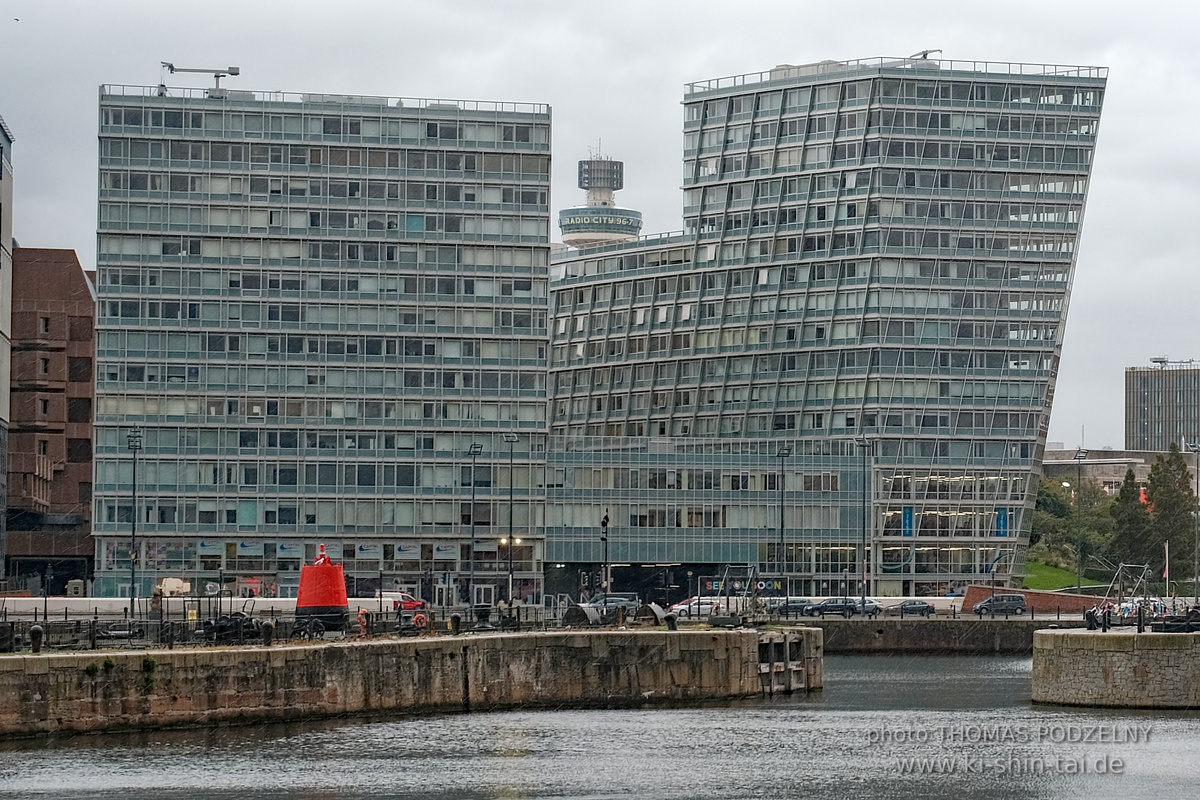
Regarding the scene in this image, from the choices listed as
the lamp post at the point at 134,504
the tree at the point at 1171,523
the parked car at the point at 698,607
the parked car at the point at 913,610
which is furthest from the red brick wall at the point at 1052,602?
the lamp post at the point at 134,504

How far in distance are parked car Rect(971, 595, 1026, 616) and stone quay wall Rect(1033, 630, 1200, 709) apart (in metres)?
64.2

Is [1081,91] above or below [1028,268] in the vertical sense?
above

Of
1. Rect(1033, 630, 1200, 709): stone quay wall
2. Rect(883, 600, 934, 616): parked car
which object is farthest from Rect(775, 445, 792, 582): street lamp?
Rect(1033, 630, 1200, 709): stone quay wall

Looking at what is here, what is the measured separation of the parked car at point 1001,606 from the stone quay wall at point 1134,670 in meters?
64.2

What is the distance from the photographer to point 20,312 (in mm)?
189125

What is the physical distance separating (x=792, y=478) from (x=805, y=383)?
37.2 feet

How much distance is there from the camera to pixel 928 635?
13588cm

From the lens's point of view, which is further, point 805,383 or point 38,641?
point 805,383

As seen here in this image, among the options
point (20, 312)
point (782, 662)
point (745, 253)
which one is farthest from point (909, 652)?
point (20, 312)

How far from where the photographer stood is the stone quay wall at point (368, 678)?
231 ft

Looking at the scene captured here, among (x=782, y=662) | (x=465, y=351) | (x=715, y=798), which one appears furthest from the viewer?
(x=465, y=351)

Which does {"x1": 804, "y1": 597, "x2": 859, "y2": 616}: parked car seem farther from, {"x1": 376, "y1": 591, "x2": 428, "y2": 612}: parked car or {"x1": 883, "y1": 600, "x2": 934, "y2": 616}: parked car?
{"x1": 376, "y1": 591, "x2": 428, "y2": 612}: parked car

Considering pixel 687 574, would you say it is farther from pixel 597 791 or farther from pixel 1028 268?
pixel 597 791

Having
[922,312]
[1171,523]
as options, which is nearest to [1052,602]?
[922,312]
